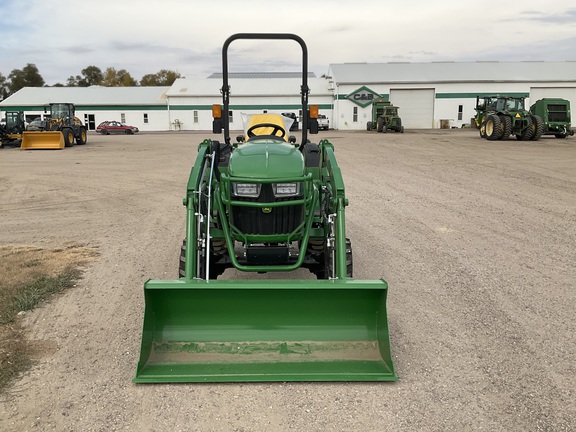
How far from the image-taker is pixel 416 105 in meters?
49.0

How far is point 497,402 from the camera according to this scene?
11.8 ft

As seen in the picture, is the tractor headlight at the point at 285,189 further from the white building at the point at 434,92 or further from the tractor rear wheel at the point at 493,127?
the white building at the point at 434,92

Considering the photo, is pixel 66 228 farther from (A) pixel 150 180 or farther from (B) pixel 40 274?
(A) pixel 150 180

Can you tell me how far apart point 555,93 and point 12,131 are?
42634 millimetres

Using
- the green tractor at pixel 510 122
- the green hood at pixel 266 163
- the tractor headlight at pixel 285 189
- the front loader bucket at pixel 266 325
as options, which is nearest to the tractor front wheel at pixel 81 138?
the green tractor at pixel 510 122

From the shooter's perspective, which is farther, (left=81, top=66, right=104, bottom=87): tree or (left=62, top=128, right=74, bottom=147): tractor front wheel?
(left=81, top=66, right=104, bottom=87): tree

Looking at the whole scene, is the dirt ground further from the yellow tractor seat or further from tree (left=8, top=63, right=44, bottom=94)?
tree (left=8, top=63, right=44, bottom=94)

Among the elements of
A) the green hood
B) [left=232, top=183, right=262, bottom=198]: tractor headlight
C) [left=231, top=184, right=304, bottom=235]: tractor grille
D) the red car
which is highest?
the red car

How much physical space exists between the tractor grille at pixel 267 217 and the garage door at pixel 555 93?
49344 mm

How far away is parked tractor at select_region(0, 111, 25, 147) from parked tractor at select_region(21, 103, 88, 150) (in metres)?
1.23

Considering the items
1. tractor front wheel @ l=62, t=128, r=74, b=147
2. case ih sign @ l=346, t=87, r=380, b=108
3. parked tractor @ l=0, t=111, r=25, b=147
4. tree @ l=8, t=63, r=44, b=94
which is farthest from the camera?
tree @ l=8, t=63, r=44, b=94

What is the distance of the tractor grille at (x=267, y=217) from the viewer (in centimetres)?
460

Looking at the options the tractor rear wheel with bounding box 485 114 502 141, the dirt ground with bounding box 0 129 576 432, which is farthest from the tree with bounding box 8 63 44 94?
the dirt ground with bounding box 0 129 576 432

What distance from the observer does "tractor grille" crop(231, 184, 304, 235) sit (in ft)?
15.1
